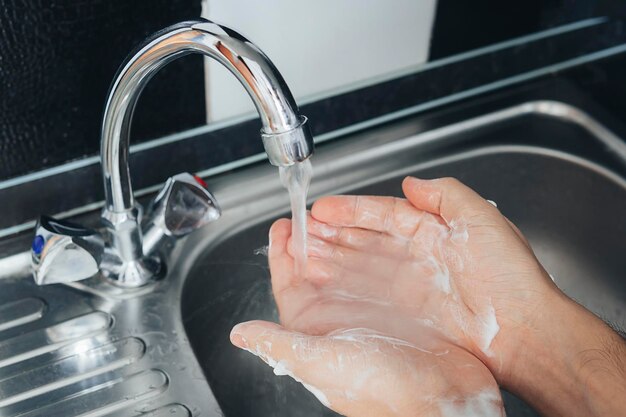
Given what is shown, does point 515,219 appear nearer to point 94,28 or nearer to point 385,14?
point 385,14

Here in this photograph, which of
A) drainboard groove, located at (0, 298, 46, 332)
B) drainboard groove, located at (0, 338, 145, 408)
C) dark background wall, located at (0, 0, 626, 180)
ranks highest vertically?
dark background wall, located at (0, 0, 626, 180)

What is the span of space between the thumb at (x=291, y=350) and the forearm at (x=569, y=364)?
221mm

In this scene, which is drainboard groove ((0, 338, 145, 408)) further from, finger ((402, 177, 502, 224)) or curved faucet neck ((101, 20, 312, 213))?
finger ((402, 177, 502, 224))

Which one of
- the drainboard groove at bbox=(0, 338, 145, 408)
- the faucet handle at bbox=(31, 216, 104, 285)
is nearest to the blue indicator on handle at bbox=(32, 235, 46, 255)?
the faucet handle at bbox=(31, 216, 104, 285)

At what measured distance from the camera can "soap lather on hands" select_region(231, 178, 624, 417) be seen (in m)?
0.74

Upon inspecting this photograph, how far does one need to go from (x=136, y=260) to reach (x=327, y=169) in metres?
0.30

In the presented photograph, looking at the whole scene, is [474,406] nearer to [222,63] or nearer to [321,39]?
[222,63]

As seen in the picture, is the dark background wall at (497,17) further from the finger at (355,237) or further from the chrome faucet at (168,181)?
the chrome faucet at (168,181)

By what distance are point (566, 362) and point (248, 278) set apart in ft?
1.23

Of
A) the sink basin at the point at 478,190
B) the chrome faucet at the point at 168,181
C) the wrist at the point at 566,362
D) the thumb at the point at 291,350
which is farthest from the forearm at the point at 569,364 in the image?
the chrome faucet at the point at 168,181

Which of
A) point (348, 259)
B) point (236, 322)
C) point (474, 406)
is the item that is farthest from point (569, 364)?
point (236, 322)

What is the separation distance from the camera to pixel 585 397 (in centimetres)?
76

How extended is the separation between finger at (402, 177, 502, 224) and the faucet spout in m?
0.28

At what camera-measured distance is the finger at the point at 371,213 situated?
91 centimetres
